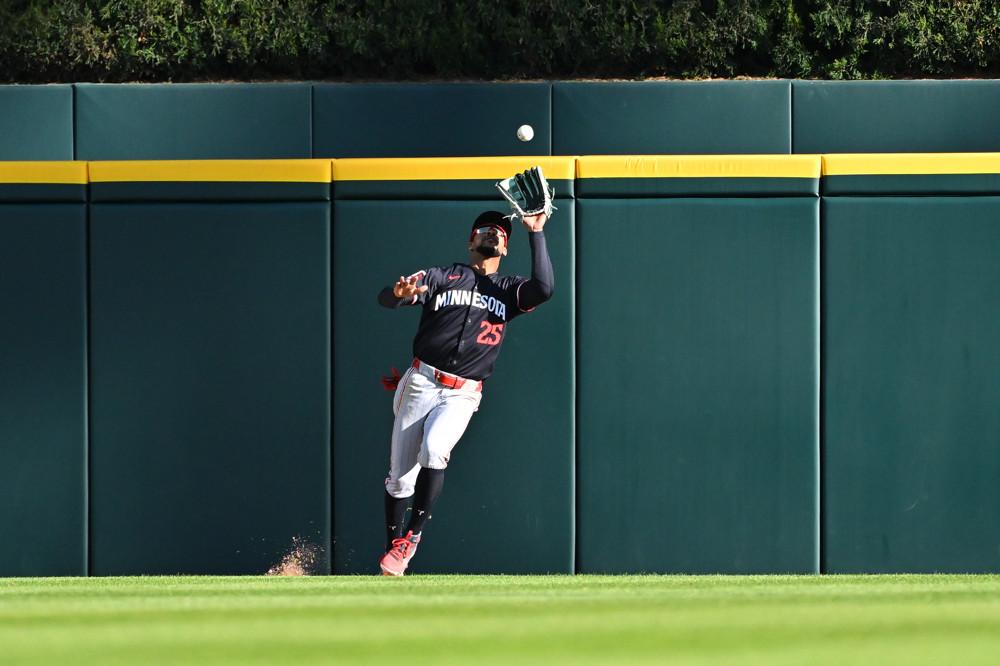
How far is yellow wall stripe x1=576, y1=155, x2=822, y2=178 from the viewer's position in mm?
4844

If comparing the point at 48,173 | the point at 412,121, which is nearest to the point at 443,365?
the point at 412,121

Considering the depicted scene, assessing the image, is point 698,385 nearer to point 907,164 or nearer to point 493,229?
point 493,229

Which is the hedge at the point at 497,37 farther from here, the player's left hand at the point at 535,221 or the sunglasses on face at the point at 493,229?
the player's left hand at the point at 535,221

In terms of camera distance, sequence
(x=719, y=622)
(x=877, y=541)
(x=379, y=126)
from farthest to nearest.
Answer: (x=379, y=126) → (x=877, y=541) → (x=719, y=622)

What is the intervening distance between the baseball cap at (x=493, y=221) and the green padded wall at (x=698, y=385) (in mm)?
355

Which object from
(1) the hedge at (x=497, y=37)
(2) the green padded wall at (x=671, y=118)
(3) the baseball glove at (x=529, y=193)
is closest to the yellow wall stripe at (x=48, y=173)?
(3) the baseball glove at (x=529, y=193)

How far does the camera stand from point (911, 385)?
15.9ft

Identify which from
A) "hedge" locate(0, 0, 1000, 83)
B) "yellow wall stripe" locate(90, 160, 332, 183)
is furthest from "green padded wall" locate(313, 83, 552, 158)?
"yellow wall stripe" locate(90, 160, 332, 183)

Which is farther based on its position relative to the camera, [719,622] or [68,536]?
[68,536]

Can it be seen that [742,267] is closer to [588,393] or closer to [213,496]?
[588,393]

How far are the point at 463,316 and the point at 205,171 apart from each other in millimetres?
1437

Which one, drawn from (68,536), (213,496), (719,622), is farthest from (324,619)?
(68,536)

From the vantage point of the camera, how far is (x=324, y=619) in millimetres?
3049

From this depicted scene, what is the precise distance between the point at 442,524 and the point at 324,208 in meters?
1.60
